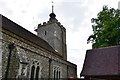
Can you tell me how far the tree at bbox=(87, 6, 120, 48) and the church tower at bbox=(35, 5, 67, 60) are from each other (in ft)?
20.2

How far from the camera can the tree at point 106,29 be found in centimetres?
2058

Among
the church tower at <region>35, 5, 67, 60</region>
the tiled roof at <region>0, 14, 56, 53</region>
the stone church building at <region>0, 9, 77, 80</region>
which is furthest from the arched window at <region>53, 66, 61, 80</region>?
the church tower at <region>35, 5, 67, 60</region>

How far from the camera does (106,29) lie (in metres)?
20.7

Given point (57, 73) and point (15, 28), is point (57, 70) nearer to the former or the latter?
point (57, 73)

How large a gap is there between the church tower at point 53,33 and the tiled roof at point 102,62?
1115 cm

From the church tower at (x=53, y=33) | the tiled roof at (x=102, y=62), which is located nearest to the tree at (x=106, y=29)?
the tiled roof at (x=102, y=62)

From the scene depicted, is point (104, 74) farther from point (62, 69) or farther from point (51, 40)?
point (51, 40)

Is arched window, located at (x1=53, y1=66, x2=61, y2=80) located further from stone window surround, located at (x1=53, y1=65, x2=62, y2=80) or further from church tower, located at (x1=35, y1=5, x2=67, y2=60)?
church tower, located at (x1=35, y1=5, x2=67, y2=60)

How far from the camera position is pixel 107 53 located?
1595cm

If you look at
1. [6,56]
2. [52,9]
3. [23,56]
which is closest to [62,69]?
[23,56]

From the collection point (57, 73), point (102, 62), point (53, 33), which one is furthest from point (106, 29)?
point (53, 33)

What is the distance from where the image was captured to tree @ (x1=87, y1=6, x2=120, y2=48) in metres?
20.6

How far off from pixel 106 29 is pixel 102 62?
6405 mm

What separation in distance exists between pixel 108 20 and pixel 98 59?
7116 mm
